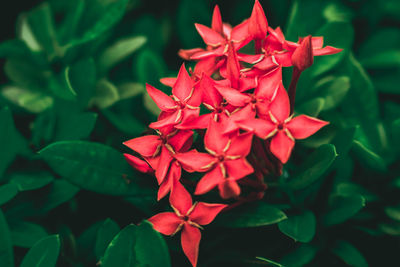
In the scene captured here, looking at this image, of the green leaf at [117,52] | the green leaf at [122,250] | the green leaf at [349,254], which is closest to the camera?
the green leaf at [122,250]

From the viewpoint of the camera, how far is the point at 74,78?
3.54ft

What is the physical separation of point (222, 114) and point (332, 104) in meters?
0.41

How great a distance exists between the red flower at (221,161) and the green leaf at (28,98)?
0.59 m

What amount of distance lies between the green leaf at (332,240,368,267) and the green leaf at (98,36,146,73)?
80 centimetres

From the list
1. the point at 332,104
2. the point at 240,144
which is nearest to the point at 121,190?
the point at 240,144

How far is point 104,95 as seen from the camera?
3.69ft

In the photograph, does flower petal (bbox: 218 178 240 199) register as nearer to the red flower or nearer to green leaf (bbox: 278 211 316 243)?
the red flower

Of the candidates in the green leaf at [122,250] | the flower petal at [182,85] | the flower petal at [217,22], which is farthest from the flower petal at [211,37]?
the green leaf at [122,250]

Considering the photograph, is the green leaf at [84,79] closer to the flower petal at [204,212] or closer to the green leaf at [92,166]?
the green leaf at [92,166]

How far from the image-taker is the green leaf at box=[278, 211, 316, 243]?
80 cm

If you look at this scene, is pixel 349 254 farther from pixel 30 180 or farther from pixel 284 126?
pixel 30 180

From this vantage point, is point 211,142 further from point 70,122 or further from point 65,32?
point 65,32

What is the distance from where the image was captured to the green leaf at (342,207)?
2.76ft

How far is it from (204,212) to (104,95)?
55cm
